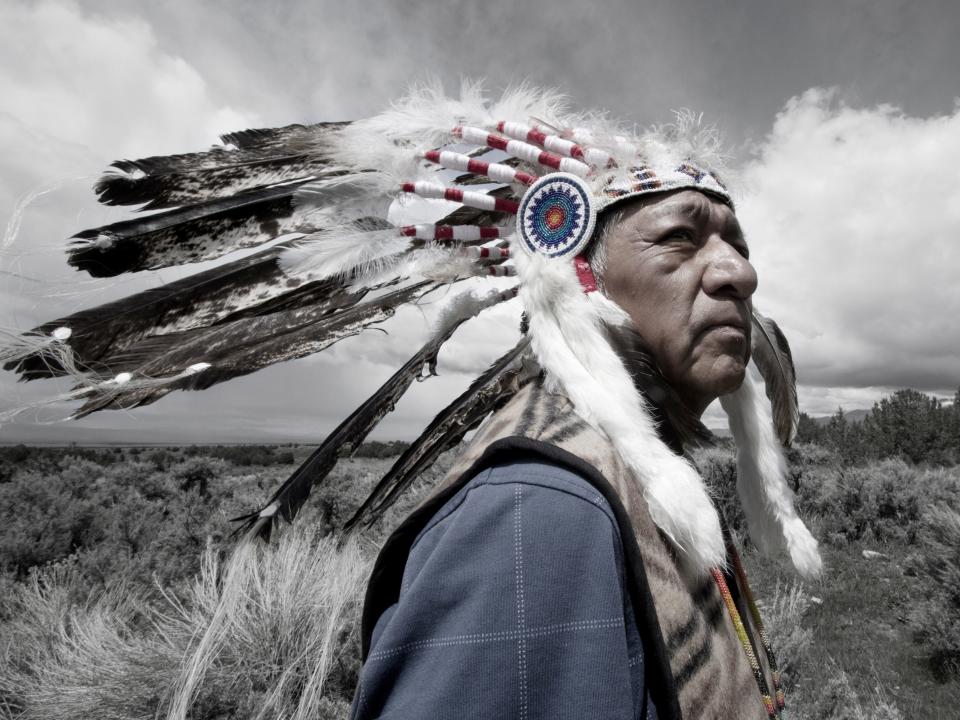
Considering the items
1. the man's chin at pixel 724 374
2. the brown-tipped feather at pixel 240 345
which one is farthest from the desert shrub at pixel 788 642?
the brown-tipped feather at pixel 240 345

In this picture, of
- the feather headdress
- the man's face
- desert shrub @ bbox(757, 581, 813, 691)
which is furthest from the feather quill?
desert shrub @ bbox(757, 581, 813, 691)

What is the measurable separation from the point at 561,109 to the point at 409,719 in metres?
2.05

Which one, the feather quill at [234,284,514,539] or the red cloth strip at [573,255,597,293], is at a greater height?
the red cloth strip at [573,255,597,293]

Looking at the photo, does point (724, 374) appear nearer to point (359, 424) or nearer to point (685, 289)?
point (685, 289)

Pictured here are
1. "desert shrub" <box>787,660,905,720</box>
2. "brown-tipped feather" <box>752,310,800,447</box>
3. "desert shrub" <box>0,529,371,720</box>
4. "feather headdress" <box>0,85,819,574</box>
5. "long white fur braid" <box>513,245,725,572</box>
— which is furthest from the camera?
"desert shrub" <box>787,660,905,720</box>

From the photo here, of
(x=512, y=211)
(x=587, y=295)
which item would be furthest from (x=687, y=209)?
(x=512, y=211)

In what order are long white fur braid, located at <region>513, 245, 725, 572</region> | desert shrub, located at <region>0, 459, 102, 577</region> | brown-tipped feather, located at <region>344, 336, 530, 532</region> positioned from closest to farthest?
long white fur braid, located at <region>513, 245, 725, 572</region> → brown-tipped feather, located at <region>344, 336, 530, 532</region> → desert shrub, located at <region>0, 459, 102, 577</region>

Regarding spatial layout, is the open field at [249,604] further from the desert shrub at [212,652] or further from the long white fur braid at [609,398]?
Result: the long white fur braid at [609,398]

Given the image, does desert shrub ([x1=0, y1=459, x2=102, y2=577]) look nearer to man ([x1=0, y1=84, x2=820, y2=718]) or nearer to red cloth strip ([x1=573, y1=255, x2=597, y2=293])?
man ([x1=0, y1=84, x2=820, y2=718])

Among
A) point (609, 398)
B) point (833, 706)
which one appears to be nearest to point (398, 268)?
point (609, 398)

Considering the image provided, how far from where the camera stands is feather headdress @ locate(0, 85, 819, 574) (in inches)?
53.9

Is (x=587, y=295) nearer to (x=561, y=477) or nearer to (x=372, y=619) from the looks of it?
(x=561, y=477)

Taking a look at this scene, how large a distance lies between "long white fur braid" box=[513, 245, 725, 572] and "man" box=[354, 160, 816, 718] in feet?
0.15

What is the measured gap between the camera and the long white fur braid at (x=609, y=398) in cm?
119
